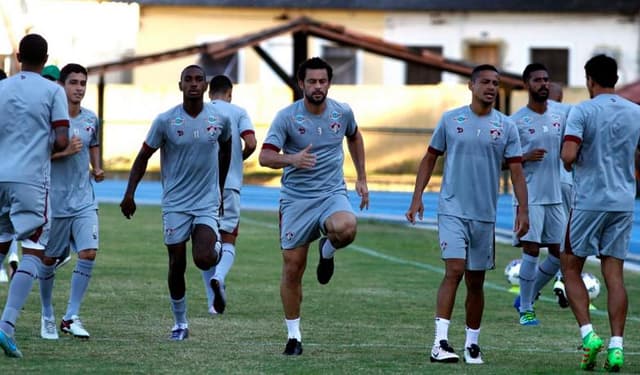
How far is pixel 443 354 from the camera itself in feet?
35.4

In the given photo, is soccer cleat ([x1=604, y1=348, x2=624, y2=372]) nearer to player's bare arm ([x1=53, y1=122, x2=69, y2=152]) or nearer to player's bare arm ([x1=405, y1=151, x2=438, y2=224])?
player's bare arm ([x1=405, y1=151, x2=438, y2=224])

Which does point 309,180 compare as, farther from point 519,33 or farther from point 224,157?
point 519,33

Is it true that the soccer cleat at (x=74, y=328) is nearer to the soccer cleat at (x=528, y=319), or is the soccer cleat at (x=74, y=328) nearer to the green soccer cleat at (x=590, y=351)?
the green soccer cleat at (x=590, y=351)

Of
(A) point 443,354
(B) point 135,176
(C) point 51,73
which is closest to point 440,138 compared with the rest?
(A) point 443,354

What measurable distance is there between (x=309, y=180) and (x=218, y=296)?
288 cm

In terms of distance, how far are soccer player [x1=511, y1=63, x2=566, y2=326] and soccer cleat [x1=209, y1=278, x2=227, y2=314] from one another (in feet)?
8.88

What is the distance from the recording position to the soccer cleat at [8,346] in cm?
1035

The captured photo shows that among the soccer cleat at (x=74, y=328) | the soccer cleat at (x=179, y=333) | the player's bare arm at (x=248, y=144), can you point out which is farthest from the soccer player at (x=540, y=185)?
the soccer cleat at (x=74, y=328)

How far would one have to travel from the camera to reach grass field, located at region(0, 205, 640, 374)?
10.6m

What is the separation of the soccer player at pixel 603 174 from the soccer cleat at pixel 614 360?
0.30 meters

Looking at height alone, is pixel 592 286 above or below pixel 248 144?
below

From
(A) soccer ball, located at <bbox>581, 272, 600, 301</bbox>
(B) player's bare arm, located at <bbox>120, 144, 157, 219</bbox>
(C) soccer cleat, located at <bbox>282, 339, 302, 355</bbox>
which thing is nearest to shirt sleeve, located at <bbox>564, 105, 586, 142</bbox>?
(C) soccer cleat, located at <bbox>282, 339, 302, 355</bbox>

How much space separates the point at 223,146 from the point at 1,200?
2291 millimetres

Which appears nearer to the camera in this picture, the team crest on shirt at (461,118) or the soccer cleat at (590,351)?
the soccer cleat at (590,351)
